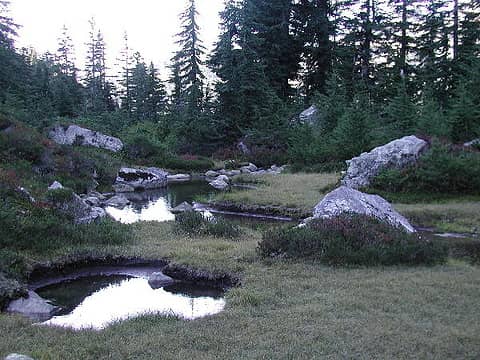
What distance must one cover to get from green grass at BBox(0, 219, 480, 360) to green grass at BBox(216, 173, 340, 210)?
10743 mm

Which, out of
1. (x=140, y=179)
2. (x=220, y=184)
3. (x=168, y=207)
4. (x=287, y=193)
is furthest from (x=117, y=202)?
(x=140, y=179)

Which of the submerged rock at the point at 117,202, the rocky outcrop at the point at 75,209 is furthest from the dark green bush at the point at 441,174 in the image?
the rocky outcrop at the point at 75,209

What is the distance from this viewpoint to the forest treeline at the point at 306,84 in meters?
33.8

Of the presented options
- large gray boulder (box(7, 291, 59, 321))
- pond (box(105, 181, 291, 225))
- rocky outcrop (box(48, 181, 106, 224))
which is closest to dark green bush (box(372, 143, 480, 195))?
pond (box(105, 181, 291, 225))

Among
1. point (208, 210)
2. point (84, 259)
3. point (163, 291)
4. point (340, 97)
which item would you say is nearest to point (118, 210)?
point (208, 210)

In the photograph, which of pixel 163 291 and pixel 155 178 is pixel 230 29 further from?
pixel 163 291

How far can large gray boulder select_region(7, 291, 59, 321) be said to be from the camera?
923 centimetres

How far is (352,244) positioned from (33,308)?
768 centimetres

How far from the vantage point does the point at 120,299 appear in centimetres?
1068

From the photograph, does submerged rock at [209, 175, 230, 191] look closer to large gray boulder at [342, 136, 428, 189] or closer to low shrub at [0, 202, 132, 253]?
large gray boulder at [342, 136, 428, 189]

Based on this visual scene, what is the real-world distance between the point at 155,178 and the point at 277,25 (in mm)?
28591

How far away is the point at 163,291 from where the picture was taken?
11.1m

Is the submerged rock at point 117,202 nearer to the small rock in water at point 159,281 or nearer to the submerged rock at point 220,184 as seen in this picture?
the submerged rock at point 220,184

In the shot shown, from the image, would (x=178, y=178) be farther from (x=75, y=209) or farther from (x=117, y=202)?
(x=75, y=209)
